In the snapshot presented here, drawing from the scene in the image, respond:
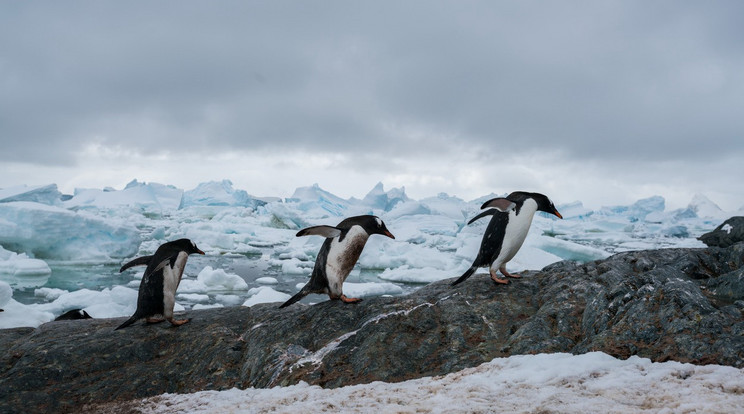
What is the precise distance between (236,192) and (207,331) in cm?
4814

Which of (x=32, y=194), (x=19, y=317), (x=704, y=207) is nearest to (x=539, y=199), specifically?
(x=19, y=317)

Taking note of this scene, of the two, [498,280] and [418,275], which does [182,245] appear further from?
[418,275]

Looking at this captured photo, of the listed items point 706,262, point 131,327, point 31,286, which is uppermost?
point 706,262

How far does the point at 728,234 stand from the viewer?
13102 mm

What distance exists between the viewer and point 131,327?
5270 mm

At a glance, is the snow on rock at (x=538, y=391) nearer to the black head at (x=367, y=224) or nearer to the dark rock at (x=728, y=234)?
the black head at (x=367, y=224)

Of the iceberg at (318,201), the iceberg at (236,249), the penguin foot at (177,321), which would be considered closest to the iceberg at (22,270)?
the iceberg at (236,249)

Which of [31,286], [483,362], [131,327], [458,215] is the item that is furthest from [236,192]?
[483,362]

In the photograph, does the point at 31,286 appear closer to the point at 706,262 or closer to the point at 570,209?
the point at 706,262

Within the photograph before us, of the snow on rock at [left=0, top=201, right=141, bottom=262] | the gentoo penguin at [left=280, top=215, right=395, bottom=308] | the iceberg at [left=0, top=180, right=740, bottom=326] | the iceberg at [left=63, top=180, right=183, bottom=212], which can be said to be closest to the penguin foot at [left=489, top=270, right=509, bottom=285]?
the gentoo penguin at [left=280, top=215, right=395, bottom=308]

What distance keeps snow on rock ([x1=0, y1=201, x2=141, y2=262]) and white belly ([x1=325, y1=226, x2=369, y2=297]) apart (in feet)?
74.7

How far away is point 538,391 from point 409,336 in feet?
5.09

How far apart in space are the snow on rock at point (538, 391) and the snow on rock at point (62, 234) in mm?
23848

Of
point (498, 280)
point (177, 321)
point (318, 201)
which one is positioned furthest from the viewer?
point (318, 201)
